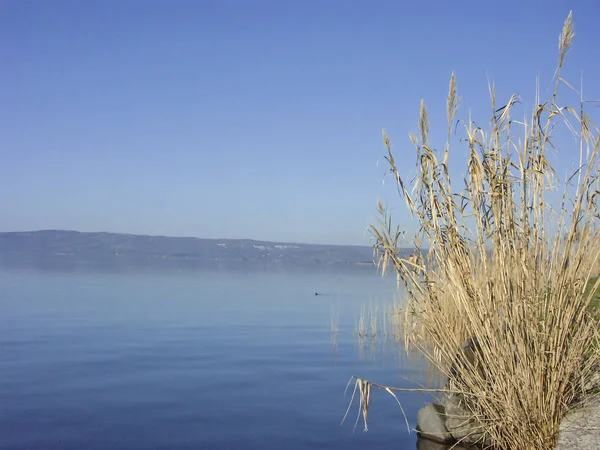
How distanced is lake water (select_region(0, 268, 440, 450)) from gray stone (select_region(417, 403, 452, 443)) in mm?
249

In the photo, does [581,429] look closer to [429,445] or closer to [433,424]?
[433,424]

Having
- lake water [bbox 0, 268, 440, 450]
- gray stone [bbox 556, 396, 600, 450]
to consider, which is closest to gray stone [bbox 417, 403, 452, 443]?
lake water [bbox 0, 268, 440, 450]

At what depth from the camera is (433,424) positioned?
776cm

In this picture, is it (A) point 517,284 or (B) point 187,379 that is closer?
(A) point 517,284

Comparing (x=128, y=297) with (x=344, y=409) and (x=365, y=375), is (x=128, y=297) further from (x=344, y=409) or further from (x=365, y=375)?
(x=344, y=409)

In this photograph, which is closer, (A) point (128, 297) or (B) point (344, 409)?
(B) point (344, 409)

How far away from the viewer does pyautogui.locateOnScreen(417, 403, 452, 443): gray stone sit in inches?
303

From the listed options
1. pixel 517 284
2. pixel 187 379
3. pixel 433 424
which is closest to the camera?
pixel 517 284

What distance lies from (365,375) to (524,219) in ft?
24.2

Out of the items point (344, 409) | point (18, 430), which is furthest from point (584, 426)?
point (18, 430)

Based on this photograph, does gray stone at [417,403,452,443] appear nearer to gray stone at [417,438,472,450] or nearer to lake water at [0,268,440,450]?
gray stone at [417,438,472,450]

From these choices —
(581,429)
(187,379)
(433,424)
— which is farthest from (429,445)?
(187,379)

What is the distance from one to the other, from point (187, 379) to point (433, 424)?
483 centimetres

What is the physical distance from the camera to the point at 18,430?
26.5 feet
